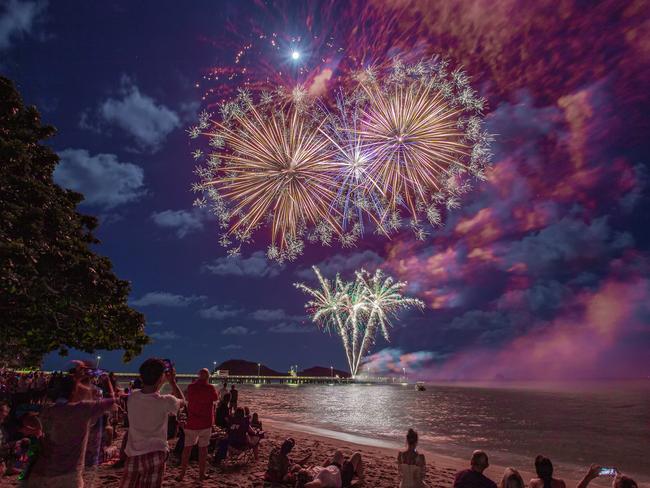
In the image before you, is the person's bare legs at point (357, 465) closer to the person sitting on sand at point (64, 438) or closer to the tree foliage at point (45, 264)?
the person sitting on sand at point (64, 438)

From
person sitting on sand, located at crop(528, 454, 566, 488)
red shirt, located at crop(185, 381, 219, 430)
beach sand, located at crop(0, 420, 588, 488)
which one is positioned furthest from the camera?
beach sand, located at crop(0, 420, 588, 488)

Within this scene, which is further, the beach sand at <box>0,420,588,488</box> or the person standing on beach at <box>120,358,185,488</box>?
the beach sand at <box>0,420,588,488</box>

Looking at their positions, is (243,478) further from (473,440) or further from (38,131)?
(473,440)

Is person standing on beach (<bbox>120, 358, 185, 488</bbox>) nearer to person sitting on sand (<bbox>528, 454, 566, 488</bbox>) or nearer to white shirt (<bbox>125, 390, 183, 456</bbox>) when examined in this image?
white shirt (<bbox>125, 390, 183, 456</bbox>)

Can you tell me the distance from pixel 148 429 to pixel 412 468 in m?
4.41

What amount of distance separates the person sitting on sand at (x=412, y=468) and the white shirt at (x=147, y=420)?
13.6 feet

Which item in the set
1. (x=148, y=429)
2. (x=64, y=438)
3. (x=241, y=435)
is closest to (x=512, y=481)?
(x=148, y=429)

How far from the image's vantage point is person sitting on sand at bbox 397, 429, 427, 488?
6668mm

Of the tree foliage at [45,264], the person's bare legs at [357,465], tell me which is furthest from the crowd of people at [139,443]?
the tree foliage at [45,264]

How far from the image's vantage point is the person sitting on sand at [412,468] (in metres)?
6.67

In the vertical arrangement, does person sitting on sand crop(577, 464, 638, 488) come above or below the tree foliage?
below

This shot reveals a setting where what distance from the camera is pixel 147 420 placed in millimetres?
4234

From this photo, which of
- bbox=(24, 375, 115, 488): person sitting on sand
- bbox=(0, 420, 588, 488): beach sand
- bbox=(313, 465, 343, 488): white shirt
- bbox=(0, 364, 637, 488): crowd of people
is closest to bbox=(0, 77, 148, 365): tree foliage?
bbox=(0, 364, 637, 488): crowd of people

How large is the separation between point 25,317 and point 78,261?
234cm
